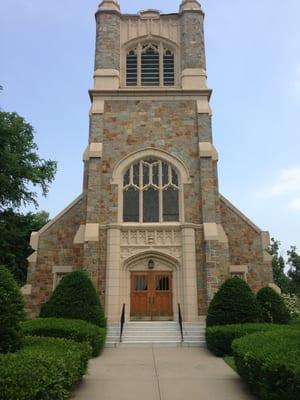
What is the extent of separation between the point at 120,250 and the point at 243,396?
450 inches

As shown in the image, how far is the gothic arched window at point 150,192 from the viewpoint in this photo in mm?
19219

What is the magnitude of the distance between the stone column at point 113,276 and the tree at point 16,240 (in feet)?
24.6

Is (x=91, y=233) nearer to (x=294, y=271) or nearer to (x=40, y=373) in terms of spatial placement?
(x=40, y=373)

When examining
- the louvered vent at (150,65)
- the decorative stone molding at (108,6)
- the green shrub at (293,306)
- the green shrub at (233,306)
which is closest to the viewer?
the green shrub at (233,306)

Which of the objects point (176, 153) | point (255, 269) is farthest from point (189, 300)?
point (176, 153)

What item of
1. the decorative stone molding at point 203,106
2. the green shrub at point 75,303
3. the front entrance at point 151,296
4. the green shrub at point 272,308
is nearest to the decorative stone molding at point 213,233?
the front entrance at point 151,296

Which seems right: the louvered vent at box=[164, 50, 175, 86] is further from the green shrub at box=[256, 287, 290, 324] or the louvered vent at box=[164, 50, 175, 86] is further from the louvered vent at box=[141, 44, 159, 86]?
the green shrub at box=[256, 287, 290, 324]

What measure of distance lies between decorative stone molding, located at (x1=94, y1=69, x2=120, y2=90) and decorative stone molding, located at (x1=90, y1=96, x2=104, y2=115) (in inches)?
27.4

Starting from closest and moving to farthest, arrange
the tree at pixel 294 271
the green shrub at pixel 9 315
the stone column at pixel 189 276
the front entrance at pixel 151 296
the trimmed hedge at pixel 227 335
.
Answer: the green shrub at pixel 9 315 → the trimmed hedge at pixel 227 335 → the stone column at pixel 189 276 → the front entrance at pixel 151 296 → the tree at pixel 294 271

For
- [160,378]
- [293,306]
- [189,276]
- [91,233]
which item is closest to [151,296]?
[189,276]

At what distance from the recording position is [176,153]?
2009 cm

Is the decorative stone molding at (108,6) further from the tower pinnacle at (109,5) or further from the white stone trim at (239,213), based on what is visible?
the white stone trim at (239,213)

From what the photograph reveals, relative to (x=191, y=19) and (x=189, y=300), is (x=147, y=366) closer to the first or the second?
(x=189, y=300)

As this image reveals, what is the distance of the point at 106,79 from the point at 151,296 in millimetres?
11702
